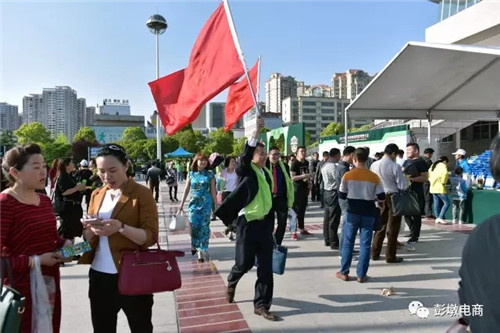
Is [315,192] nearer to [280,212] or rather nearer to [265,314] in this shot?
[280,212]

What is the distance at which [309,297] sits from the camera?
14.3ft

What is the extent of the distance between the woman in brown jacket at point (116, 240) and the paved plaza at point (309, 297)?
119cm

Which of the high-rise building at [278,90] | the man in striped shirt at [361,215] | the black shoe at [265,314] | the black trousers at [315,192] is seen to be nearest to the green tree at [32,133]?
the black trousers at [315,192]

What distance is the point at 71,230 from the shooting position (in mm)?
6047

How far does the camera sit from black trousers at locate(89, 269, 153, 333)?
2514mm

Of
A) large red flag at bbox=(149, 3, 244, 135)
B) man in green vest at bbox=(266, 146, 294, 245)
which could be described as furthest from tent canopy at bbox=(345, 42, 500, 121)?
large red flag at bbox=(149, 3, 244, 135)

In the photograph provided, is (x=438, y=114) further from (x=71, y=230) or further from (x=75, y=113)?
(x=75, y=113)

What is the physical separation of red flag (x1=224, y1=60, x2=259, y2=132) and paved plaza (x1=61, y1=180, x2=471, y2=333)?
7.36 ft

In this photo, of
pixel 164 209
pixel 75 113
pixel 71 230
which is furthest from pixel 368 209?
pixel 75 113

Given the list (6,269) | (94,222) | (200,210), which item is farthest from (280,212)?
(6,269)

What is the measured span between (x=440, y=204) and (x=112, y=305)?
9.03 m

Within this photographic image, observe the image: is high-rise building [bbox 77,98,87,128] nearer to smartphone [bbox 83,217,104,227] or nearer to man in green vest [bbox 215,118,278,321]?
man in green vest [bbox 215,118,278,321]

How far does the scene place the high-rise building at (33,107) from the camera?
101688mm

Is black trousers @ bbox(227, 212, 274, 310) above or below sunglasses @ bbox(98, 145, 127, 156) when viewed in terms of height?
below
